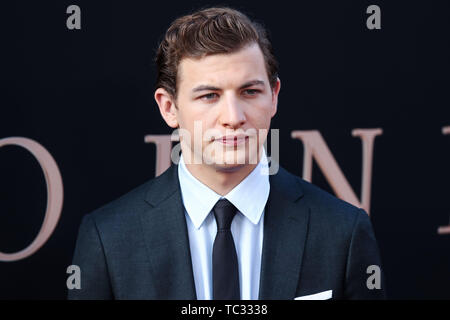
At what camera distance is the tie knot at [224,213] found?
2320 mm

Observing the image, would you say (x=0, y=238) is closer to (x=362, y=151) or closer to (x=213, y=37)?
(x=213, y=37)

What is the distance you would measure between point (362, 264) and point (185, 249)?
2.44ft

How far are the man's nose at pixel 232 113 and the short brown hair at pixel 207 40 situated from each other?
0.66 ft

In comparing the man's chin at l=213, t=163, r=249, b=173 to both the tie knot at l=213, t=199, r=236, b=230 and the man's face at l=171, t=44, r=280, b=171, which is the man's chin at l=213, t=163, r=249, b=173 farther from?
the tie knot at l=213, t=199, r=236, b=230

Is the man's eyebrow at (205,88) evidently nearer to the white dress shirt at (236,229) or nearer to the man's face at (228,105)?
the man's face at (228,105)

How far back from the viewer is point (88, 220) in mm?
2420

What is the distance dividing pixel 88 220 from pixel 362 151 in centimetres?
184

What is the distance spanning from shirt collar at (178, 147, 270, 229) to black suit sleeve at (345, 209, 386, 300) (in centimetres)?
41

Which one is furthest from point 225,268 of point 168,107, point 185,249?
point 168,107

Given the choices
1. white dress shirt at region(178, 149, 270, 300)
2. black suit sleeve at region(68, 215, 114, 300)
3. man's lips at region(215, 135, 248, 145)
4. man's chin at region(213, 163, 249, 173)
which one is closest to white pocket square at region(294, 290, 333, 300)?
white dress shirt at region(178, 149, 270, 300)

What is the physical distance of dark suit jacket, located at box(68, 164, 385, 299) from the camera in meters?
2.29

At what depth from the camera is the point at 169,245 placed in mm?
2318

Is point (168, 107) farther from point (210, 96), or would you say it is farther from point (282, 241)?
point (282, 241)

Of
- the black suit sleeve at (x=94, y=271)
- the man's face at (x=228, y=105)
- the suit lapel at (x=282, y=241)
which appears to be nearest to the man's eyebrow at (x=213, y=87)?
the man's face at (x=228, y=105)
